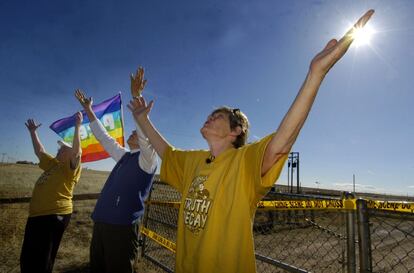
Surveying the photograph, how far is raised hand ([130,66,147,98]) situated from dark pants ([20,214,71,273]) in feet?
8.46

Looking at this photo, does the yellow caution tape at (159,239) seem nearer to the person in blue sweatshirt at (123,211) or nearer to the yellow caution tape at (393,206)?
the person in blue sweatshirt at (123,211)

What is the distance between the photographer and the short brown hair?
229 cm

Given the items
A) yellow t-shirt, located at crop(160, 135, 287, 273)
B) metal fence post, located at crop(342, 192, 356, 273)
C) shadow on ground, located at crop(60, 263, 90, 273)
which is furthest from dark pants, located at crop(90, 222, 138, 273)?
shadow on ground, located at crop(60, 263, 90, 273)

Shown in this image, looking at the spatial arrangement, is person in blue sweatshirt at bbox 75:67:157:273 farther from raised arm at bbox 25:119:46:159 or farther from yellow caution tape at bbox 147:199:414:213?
raised arm at bbox 25:119:46:159

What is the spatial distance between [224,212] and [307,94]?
0.89 meters

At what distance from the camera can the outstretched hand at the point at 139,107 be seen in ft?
8.84

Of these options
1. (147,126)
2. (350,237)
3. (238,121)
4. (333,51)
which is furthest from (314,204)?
(147,126)

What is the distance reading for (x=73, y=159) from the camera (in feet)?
14.7

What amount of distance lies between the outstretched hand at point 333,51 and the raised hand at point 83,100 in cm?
326

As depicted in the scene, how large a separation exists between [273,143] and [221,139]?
70 cm

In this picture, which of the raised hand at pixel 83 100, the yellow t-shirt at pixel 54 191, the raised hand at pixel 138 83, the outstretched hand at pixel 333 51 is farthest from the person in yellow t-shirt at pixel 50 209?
the outstretched hand at pixel 333 51

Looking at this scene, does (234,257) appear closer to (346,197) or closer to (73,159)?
(346,197)

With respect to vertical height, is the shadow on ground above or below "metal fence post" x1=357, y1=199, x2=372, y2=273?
below

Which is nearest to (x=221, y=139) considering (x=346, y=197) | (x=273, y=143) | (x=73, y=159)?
(x=273, y=143)
